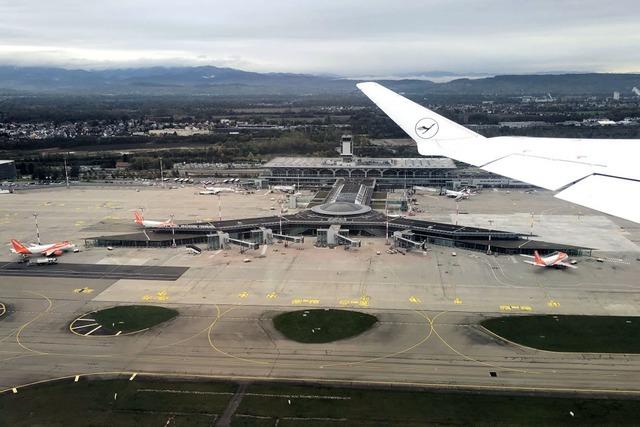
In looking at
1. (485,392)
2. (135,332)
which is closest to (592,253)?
(485,392)

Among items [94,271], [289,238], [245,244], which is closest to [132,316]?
[94,271]

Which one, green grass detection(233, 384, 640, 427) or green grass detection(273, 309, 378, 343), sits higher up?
green grass detection(273, 309, 378, 343)

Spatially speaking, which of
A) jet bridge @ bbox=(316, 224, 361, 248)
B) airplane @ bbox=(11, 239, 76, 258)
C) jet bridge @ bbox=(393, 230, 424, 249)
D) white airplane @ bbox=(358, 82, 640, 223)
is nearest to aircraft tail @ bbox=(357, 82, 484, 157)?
white airplane @ bbox=(358, 82, 640, 223)

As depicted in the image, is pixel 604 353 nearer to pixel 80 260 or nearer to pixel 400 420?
pixel 400 420

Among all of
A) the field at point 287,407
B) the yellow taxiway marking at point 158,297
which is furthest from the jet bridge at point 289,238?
the field at point 287,407

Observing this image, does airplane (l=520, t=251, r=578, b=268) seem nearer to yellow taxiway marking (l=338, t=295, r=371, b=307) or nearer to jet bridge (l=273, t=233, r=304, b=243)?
yellow taxiway marking (l=338, t=295, r=371, b=307)

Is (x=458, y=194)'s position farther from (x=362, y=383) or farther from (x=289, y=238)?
(x=362, y=383)

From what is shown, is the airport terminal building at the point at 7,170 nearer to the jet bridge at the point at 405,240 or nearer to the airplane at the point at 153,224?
the airplane at the point at 153,224

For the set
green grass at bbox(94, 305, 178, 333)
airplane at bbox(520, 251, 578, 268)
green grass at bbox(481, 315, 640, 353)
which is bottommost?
green grass at bbox(481, 315, 640, 353)
